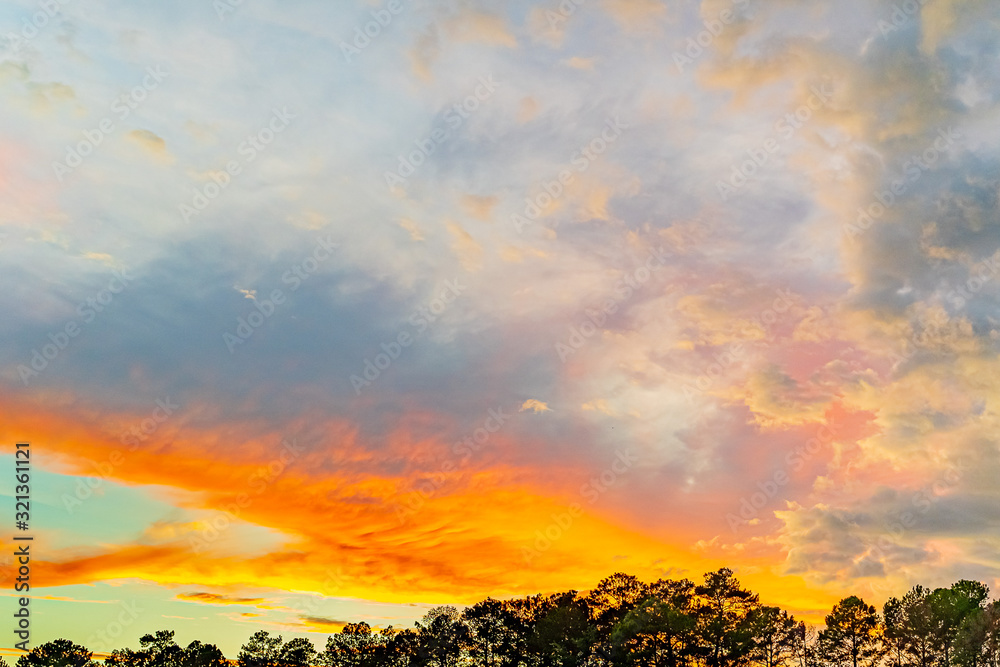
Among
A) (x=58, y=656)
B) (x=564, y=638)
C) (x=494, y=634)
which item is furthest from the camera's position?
(x=58, y=656)

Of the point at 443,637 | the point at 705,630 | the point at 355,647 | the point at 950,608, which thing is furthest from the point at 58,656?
the point at 950,608

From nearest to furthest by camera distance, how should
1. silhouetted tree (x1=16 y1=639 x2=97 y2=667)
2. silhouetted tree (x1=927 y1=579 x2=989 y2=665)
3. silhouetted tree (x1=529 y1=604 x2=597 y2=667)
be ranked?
silhouetted tree (x1=927 y1=579 x2=989 y2=665), silhouetted tree (x1=529 y1=604 x2=597 y2=667), silhouetted tree (x1=16 y1=639 x2=97 y2=667)

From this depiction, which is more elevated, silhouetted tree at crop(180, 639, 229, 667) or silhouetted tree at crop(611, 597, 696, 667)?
silhouetted tree at crop(611, 597, 696, 667)

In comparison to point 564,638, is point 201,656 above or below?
below

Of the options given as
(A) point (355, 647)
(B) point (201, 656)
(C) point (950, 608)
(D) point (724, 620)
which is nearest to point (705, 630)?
(D) point (724, 620)

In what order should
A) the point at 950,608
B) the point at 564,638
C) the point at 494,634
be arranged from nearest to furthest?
the point at 950,608 → the point at 564,638 → the point at 494,634

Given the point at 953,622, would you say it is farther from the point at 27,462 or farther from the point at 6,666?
the point at 6,666

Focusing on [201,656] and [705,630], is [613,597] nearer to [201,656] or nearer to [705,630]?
[705,630]

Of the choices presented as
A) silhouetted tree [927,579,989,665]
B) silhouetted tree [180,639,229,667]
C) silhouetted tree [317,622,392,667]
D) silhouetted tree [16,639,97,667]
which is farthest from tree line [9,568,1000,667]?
silhouetted tree [16,639,97,667]

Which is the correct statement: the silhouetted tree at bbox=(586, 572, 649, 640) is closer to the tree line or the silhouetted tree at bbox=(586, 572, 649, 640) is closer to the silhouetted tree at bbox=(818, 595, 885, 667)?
the tree line

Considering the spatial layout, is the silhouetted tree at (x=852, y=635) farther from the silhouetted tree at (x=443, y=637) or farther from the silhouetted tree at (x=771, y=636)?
the silhouetted tree at (x=443, y=637)

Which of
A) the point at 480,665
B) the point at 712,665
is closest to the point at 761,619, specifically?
the point at 712,665

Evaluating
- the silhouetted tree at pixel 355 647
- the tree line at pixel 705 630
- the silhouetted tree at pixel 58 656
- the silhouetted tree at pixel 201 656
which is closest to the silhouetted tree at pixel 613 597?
the tree line at pixel 705 630

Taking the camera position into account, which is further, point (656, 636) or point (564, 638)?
point (564, 638)
